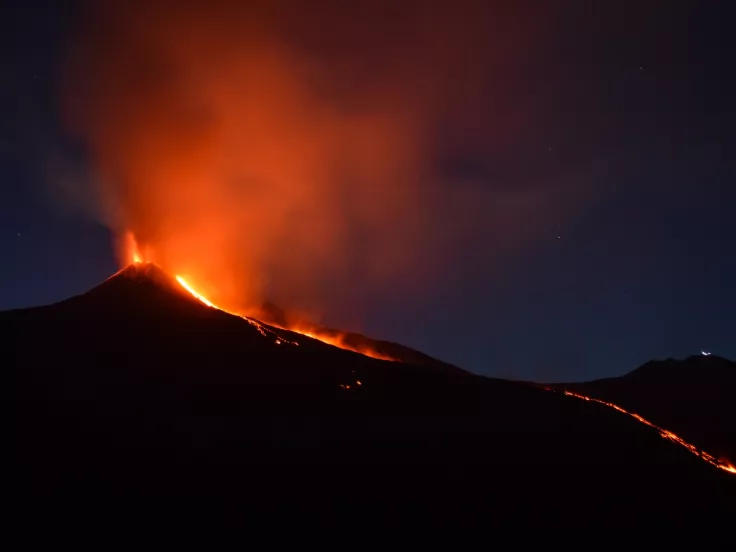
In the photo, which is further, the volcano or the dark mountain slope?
the dark mountain slope

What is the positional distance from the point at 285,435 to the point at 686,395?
45844 millimetres

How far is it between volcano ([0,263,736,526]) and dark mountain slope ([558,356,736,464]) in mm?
14704

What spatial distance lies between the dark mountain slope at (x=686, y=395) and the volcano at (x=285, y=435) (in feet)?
48.2

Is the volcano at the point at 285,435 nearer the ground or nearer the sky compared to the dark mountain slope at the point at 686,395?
nearer the ground

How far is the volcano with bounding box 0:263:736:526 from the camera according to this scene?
2255cm

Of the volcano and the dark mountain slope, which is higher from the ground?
the dark mountain slope

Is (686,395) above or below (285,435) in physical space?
above

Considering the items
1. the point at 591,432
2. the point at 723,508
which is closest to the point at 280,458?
the point at 591,432

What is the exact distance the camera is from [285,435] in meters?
27.3

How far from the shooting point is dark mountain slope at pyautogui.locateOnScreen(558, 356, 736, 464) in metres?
48.2

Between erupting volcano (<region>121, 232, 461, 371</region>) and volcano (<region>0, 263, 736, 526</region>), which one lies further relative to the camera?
erupting volcano (<region>121, 232, 461, 371</region>)

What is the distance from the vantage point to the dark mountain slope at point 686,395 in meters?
48.2

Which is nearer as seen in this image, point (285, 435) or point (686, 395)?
point (285, 435)

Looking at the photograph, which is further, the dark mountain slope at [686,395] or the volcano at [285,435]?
the dark mountain slope at [686,395]
